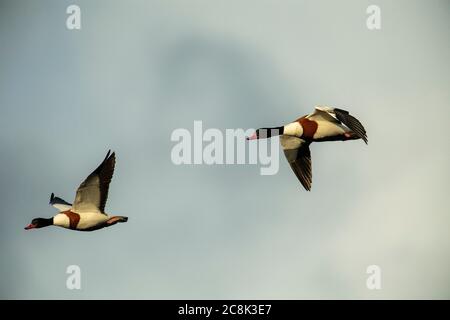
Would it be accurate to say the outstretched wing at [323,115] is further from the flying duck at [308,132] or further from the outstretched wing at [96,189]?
the outstretched wing at [96,189]

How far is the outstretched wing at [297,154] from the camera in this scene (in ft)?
53.4

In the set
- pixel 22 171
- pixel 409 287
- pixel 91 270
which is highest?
pixel 22 171

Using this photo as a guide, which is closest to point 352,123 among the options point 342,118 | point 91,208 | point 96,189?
point 342,118

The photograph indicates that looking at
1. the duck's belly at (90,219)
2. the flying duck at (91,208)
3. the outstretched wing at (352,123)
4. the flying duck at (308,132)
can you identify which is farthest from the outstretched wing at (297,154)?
the duck's belly at (90,219)

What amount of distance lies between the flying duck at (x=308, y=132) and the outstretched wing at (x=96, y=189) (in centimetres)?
247

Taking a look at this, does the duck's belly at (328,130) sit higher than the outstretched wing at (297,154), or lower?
higher

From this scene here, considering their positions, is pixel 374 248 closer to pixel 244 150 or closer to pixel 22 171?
pixel 244 150

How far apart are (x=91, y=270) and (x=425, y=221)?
879 centimetres

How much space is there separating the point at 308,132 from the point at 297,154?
80cm

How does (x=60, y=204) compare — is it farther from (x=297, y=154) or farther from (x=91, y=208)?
(x=297, y=154)

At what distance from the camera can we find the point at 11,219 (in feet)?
74.5

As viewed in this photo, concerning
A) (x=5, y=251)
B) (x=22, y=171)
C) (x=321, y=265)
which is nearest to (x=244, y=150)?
(x=321, y=265)

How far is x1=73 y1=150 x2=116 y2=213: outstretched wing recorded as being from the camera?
49.7ft
